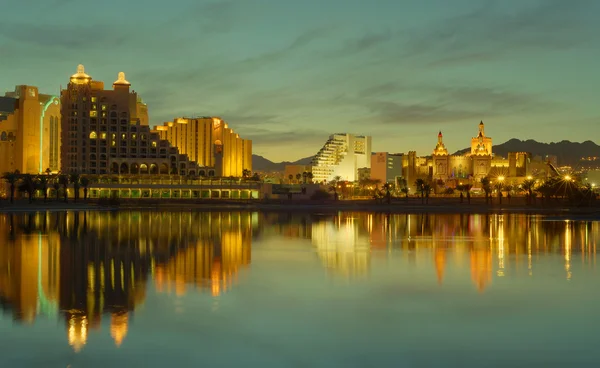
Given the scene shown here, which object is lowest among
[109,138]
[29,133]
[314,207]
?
[314,207]

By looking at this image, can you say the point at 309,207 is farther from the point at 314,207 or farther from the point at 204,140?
the point at 204,140

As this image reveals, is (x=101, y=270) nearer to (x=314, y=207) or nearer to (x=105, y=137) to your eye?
(x=314, y=207)

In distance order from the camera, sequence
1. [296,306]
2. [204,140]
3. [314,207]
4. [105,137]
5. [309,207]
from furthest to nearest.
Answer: [204,140], [105,137], [314,207], [309,207], [296,306]

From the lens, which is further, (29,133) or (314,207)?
(29,133)

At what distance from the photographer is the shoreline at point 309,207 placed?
9706 cm

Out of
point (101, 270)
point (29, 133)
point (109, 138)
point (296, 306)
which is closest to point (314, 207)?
point (109, 138)

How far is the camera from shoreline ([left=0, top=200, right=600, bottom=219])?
97.1m

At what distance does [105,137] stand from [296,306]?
145 m

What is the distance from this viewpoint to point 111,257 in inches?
1339

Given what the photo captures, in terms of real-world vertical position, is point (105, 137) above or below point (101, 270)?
above

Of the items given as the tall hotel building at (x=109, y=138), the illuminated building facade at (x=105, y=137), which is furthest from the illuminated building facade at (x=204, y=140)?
the illuminated building facade at (x=105, y=137)

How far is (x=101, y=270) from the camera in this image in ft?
94.9

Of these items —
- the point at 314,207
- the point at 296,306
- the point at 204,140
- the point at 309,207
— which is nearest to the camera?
the point at 296,306

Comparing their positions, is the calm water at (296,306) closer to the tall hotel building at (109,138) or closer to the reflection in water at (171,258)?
the reflection in water at (171,258)
